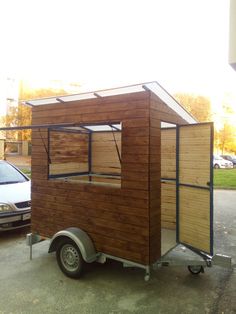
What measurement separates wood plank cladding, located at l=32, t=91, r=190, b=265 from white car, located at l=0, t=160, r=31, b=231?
4.56 ft

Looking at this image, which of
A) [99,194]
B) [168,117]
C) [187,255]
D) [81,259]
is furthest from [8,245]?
[168,117]

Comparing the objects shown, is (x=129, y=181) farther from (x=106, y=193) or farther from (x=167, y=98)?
(x=167, y=98)

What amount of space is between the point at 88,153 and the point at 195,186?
3.00 metres

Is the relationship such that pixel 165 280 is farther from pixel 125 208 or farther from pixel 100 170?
pixel 100 170

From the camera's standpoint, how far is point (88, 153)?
659 cm

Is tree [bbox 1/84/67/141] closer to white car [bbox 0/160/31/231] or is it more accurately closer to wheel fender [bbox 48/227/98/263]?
white car [bbox 0/160/31/231]

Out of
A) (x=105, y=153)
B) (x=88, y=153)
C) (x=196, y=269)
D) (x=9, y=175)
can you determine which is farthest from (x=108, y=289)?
(x=9, y=175)

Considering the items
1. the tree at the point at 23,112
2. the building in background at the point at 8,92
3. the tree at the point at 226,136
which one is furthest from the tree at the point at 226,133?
the building in background at the point at 8,92

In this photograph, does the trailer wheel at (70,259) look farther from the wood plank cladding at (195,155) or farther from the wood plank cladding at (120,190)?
the wood plank cladding at (195,155)

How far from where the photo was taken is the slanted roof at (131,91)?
3695 millimetres

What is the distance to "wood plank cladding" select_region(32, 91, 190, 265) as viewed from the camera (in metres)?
3.81

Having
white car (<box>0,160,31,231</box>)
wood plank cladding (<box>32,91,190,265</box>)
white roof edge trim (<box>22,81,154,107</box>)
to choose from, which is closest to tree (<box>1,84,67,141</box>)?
white car (<box>0,160,31,231</box>)

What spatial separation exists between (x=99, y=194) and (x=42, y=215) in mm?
1394

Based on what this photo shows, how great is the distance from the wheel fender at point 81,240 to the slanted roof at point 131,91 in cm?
209
